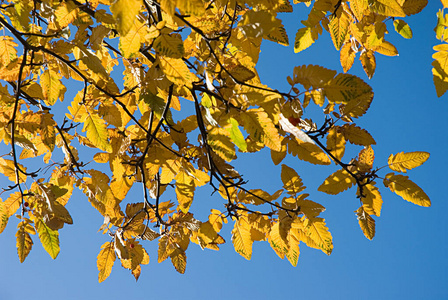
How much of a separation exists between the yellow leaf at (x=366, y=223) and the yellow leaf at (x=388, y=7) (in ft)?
2.73

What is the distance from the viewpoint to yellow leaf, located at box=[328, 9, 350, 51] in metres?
1.75

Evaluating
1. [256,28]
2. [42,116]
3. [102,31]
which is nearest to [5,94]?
[42,116]

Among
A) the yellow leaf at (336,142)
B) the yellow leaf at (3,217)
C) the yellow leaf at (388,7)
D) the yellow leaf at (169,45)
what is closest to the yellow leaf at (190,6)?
the yellow leaf at (169,45)

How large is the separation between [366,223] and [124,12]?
54.0 inches

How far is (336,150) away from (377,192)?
294 millimetres

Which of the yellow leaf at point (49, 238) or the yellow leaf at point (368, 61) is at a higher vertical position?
the yellow leaf at point (368, 61)

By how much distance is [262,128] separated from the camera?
1238mm

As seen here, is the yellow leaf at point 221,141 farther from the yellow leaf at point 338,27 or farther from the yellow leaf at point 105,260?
the yellow leaf at point 105,260

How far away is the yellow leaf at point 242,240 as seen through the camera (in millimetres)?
1858

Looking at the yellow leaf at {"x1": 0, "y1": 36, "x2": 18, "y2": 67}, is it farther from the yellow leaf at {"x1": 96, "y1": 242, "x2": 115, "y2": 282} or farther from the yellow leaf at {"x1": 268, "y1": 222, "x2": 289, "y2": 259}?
the yellow leaf at {"x1": 268, "y1": 222, "x2": 289, "y2": 259}

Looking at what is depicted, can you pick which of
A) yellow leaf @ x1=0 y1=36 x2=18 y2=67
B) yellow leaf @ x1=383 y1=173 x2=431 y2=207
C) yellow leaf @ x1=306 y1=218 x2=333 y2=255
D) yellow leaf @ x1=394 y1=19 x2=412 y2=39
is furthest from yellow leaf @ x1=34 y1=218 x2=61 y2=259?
yellow leaf @ x1=394 y1=19 x2=412 y2=39

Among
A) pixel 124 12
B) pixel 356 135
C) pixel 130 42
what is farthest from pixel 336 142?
pixel 124 12

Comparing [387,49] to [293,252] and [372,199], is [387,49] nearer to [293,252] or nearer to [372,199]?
[372,199]

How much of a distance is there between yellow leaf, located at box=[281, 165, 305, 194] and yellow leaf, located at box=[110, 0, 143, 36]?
3.49 ft
